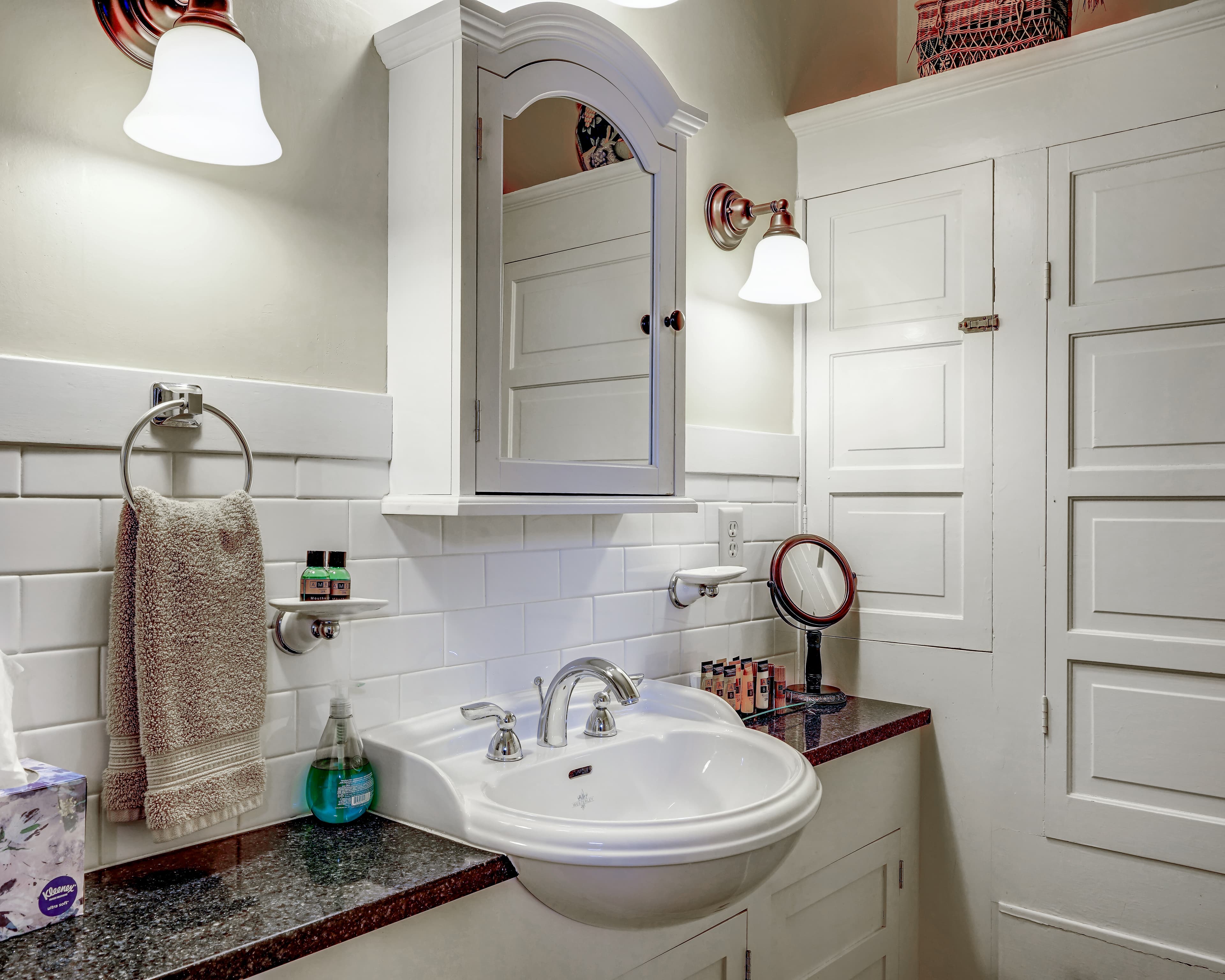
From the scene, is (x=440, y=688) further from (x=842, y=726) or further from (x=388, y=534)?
(x=842, y=726)

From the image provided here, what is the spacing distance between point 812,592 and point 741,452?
1.21 feet

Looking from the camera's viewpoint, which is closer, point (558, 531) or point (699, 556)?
point (558, 531)

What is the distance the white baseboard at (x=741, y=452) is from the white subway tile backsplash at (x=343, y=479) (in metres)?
0.65

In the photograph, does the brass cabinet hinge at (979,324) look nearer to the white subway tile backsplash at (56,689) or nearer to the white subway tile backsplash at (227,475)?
the white subway tile backsplash at (227,475)

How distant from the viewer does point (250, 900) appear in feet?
3.32

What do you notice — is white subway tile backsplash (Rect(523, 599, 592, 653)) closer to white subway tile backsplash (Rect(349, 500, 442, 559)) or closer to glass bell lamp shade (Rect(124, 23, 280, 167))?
white subway tile backsplash (Rect(349, 500, 442, 559))

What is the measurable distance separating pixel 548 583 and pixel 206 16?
3.26 feet

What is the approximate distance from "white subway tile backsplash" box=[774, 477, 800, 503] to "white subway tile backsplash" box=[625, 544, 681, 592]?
387 millimetres

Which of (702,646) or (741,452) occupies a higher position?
(741,452)

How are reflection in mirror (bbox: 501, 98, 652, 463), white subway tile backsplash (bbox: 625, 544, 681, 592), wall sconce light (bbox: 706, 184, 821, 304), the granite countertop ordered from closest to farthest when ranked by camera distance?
Answer: 1. the granite countertop
2. reflection in mirror (bbox: 501, 98, 652, 463)
3. white subway tile backsplash (bbox: 625, 544, 681, 592)
4. wall sconce light (bbox: 706, 184, 821, 304)

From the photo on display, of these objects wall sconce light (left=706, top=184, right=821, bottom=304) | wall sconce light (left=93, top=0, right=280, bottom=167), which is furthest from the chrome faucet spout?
wall sconce light (left=706, top=184, right=821, bottom=304)

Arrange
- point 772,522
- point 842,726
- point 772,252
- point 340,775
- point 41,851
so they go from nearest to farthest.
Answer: point 41,851 < point 340,775 < point 842,726 < point 772,252 < point 772,522

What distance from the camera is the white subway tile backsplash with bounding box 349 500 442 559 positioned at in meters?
1.37

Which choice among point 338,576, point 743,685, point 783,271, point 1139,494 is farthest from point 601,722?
point 1139,494
